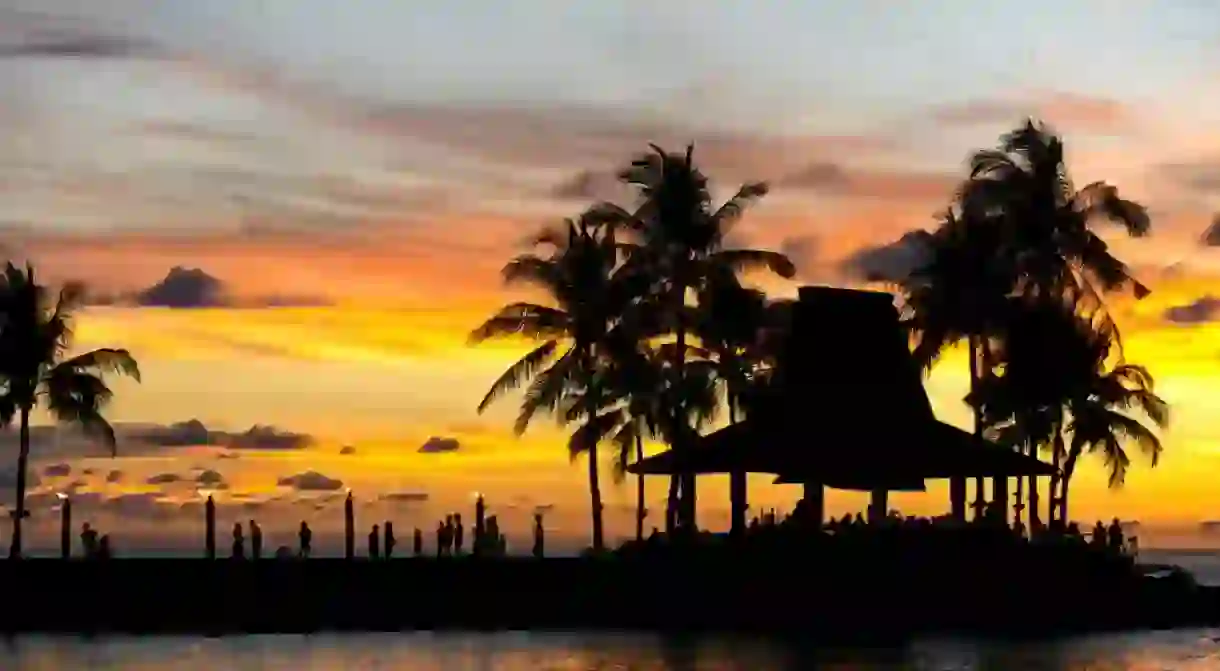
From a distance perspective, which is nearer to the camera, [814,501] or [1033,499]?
[814,501]

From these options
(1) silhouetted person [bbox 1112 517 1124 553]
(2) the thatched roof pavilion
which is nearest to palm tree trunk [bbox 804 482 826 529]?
(2) the thatched roof pavilion

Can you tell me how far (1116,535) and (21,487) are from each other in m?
30.5

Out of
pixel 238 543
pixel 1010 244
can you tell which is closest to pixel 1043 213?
pixel 1010 244

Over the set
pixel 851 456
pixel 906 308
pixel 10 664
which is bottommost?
pixel 10 664

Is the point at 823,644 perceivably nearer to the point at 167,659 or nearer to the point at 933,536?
the point at 933,536

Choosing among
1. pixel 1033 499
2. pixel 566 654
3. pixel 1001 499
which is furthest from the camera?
pixel 1033 499

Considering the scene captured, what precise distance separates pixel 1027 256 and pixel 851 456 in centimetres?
1507

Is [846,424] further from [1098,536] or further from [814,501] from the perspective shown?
[1098,536]

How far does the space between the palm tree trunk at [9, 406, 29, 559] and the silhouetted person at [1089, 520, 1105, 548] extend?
95.6 feet

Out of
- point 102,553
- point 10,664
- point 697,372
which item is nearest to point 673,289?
point 697,372

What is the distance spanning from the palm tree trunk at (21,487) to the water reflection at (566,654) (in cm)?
695

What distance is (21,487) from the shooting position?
209 ft

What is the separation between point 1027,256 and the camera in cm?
6656

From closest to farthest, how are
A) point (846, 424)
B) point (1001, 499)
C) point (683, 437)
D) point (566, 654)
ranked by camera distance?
point (566, 654) → point (846, 424) → point (1001, 499) → point (683, 437)
